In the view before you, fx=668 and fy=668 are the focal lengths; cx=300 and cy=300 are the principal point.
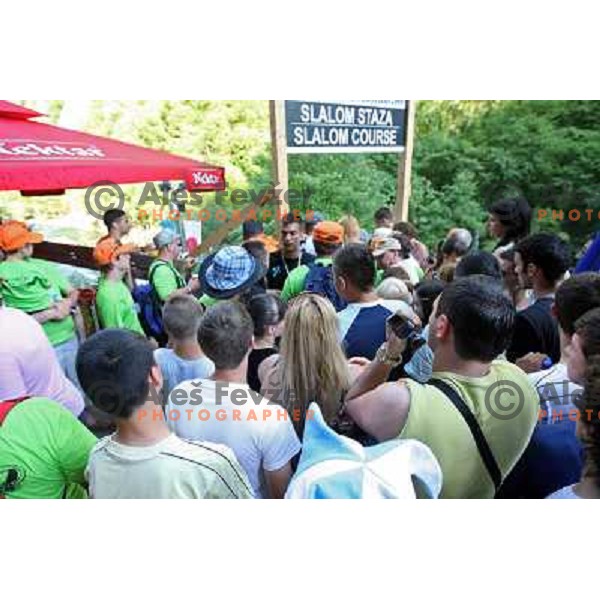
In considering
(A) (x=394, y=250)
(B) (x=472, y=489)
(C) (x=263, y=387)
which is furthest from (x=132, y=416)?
(A) (x=394, y=250)

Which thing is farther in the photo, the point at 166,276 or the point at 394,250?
the point at 394,250

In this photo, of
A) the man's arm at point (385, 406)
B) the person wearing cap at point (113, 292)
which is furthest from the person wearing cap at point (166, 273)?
the man's arm at point (385, 406)

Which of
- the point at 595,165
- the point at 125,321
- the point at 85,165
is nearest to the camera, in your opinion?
the point at 85,165

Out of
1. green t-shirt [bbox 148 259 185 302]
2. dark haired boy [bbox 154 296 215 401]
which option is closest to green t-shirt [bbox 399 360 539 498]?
dark haired boy [bbox 154 296 215 401]

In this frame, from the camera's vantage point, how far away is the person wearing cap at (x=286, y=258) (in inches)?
205

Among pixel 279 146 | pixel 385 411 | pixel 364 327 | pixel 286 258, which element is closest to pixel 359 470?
pixel 385 411

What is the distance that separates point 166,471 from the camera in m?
1.73

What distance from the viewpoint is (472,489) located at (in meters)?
1.91

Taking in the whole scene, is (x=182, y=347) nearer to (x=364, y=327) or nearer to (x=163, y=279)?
(x=364, y=327)

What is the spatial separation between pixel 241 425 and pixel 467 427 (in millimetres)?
704

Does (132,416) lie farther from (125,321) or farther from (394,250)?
(394,250)

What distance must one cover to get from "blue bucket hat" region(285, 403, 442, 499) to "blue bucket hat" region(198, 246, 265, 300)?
212 cm

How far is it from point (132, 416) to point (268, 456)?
54 cm

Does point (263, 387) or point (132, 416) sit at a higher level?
point (132, 416)
